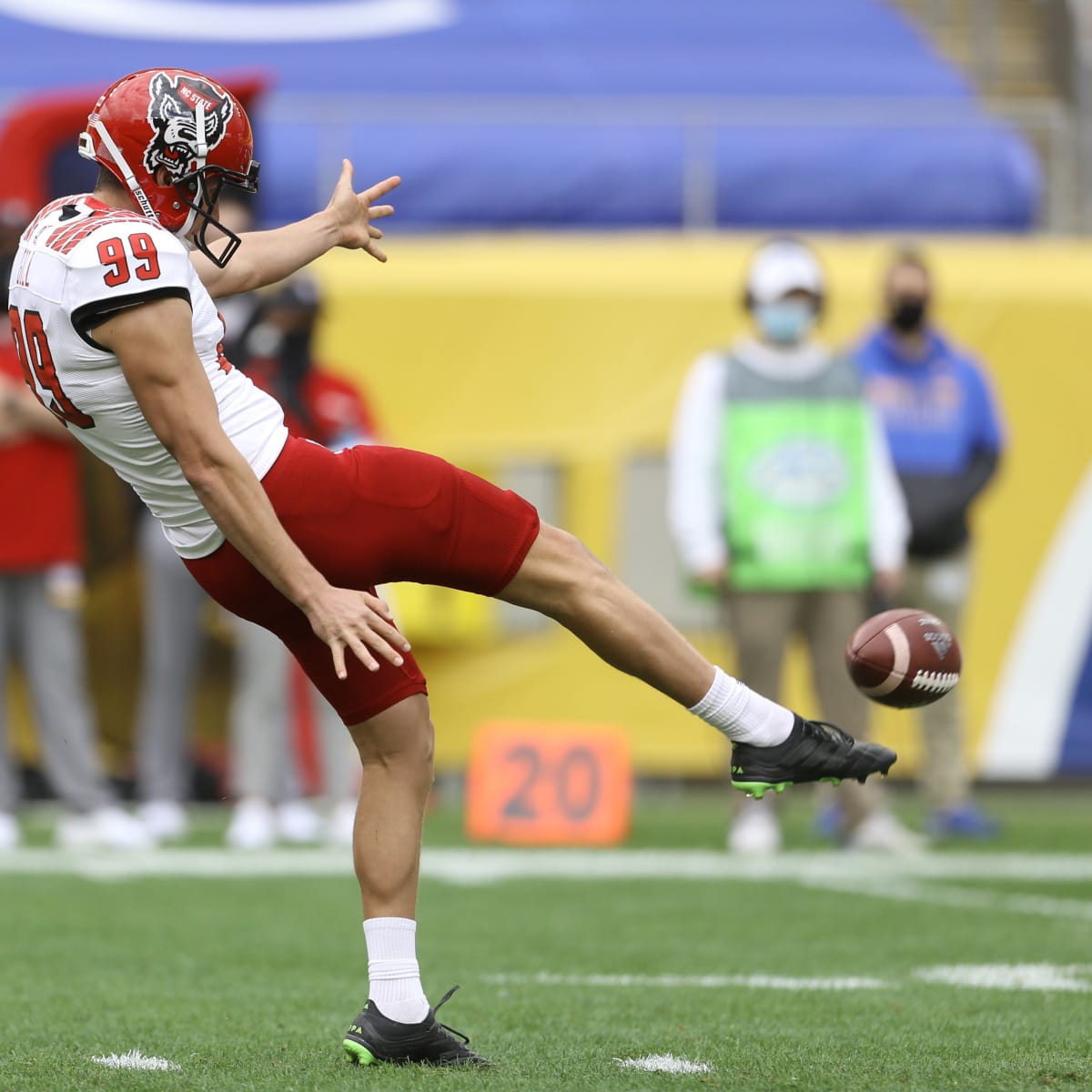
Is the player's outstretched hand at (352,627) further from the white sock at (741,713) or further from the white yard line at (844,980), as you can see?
the white yard line at (844,980)

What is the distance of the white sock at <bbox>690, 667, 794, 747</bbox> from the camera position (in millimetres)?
3793

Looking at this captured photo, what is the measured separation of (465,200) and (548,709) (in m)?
3.70

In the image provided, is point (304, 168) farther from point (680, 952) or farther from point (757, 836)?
point (680, 952)

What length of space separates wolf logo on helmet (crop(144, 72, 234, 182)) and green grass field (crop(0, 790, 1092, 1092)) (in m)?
1.52

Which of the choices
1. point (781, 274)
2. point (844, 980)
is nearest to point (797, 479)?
point (781, 274)

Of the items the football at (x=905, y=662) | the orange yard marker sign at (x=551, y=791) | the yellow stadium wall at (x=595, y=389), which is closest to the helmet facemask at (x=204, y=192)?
the football at (x=905, y=662)

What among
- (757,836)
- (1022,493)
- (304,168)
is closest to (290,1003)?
(757,836)

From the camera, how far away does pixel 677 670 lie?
Result: 374 centimetres

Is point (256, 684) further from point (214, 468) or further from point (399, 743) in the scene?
point (214, 468)

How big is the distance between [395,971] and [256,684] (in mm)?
4426

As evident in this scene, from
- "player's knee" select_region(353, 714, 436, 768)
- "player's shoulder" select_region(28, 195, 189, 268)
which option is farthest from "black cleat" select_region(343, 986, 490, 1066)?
"player's shoulder" select_region(28, 195, 189, 268)

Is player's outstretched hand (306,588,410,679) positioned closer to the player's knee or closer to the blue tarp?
the player's knee

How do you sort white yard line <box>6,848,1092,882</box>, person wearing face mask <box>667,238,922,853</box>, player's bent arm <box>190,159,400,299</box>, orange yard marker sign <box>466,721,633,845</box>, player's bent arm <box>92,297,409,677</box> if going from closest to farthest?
player's bent arm <box>92,297,409,677</box> → player's bent arm <box>190,159,400,299</box> → white yard line <box>6,848,1092,882</box> → person wearing face mask <box>667,238,922,853</box> → orange yard marker sign <box>466,721,633,845</box>

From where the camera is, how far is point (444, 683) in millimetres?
9562
